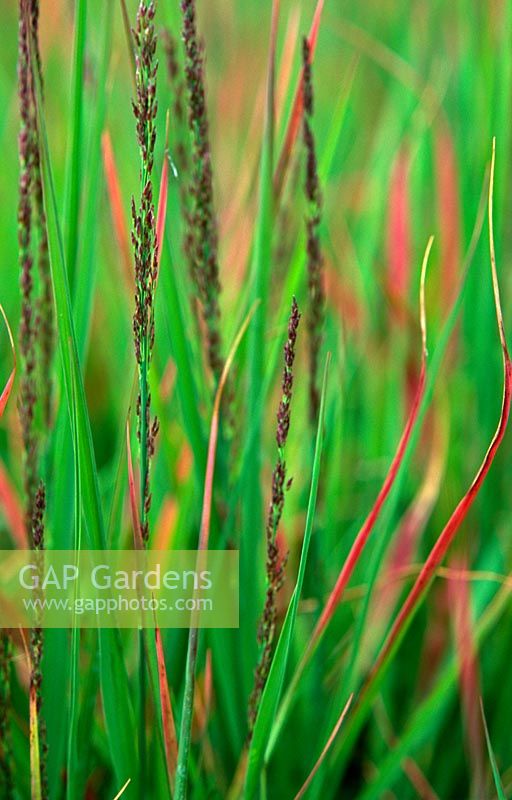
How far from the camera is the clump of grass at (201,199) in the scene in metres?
0.59

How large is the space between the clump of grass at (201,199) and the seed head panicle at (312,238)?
8cm

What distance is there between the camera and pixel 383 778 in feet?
2.35

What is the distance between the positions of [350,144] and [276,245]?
0.77 meters

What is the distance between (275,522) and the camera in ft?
1.76

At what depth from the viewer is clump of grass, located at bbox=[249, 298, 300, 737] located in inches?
19.1

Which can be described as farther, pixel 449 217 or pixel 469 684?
pixel 449 217

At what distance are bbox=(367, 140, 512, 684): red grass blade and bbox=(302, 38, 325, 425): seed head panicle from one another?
137mm

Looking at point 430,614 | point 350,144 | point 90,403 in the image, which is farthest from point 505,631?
point 350,144

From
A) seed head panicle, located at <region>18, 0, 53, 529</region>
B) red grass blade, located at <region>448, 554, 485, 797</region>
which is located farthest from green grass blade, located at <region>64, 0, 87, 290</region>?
red grass blade, located at <region>448, 554, 485, 797</region>

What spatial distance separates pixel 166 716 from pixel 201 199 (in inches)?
15.1

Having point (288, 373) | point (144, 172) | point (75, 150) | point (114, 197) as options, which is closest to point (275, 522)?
point (288, 373)

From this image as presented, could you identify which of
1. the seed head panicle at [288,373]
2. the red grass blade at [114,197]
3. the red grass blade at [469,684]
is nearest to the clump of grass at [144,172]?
the seed head panicle at [288,373]

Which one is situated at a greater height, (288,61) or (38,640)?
(288,61)

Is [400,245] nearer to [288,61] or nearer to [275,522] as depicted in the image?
[288,61]
